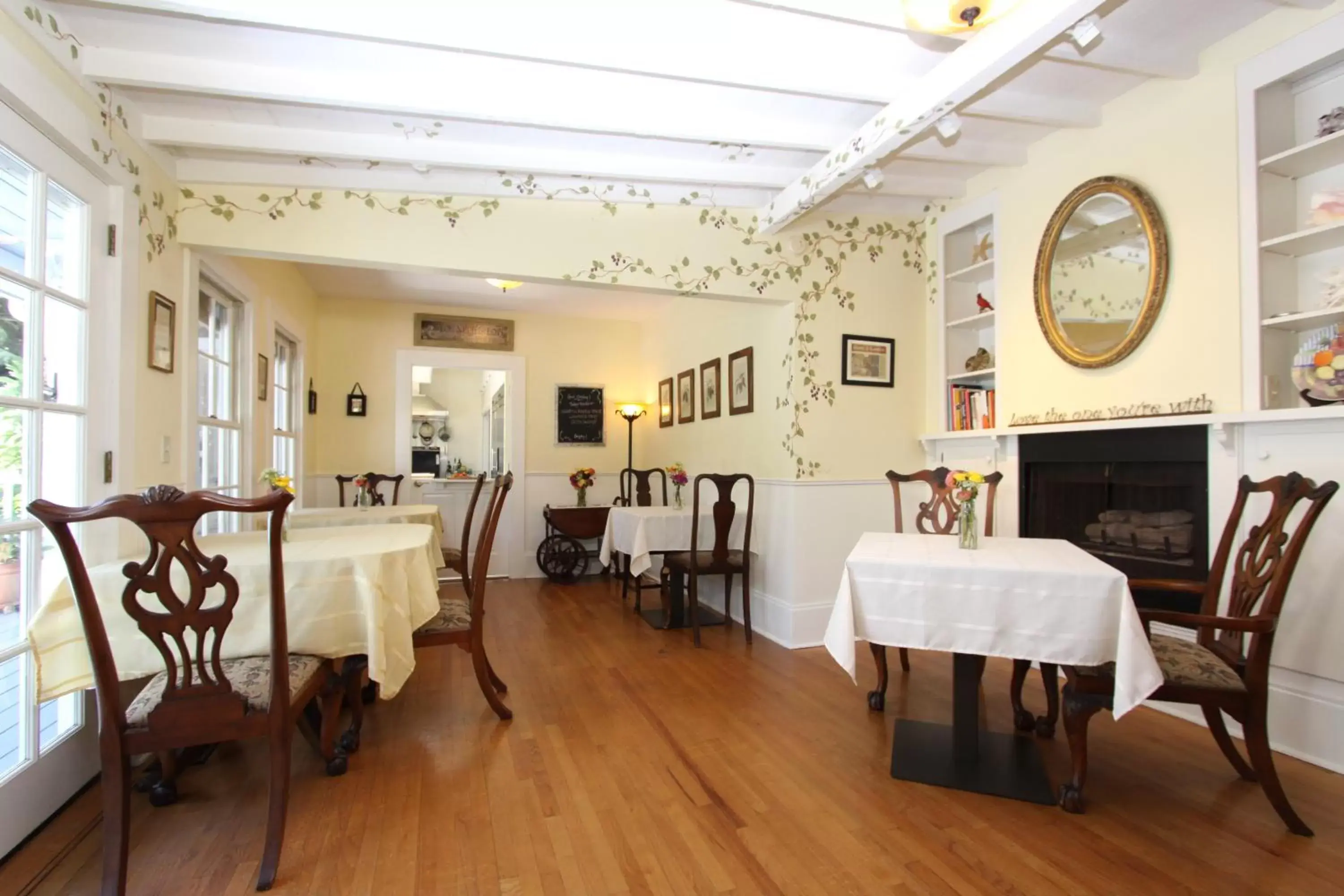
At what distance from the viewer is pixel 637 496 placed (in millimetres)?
5512

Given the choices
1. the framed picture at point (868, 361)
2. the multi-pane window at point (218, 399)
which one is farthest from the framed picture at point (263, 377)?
the framed picture at point (868, 361)

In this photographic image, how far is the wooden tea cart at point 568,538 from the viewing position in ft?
17.1

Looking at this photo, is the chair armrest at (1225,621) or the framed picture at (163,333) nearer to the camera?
the chair armrest at (1225,621)

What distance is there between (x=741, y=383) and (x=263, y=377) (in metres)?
2.77

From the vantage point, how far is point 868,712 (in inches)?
99.0

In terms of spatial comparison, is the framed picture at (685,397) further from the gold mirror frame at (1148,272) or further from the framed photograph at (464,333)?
the gold mirror frame at (1148,272)

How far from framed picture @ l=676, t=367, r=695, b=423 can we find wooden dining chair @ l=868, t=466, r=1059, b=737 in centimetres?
212

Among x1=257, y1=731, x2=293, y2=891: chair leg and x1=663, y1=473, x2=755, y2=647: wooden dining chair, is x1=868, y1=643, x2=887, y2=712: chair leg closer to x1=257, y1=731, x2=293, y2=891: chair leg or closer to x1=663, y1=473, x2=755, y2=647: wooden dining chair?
x1=663, y1=473, x2=755, y2=647: wooden dining chair

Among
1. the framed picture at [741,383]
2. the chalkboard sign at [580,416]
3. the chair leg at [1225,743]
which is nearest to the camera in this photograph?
the chair leg at [1225,743]

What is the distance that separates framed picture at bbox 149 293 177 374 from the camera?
7.57 feet

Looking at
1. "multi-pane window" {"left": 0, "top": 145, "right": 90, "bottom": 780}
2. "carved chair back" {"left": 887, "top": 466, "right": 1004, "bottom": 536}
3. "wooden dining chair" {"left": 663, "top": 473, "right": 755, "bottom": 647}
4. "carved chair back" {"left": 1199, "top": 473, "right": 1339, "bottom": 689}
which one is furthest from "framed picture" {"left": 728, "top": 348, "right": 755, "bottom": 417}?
"multi-pane window" {"left": 0, "top": 145, "right": 90, "bottom": 780}

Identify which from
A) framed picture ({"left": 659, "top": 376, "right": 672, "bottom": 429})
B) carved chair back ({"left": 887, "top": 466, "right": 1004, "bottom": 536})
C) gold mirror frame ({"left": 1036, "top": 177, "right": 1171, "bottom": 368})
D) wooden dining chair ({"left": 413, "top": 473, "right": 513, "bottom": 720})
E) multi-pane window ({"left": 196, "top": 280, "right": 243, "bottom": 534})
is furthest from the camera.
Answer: framed picture ({"left": 659, "top": 376, "right": 672, "bottom": 429})

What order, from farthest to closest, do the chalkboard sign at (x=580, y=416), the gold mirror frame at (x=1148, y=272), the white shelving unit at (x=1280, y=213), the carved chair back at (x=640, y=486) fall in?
1. the chalkboard sign at (x=580, y=416)
2. the carved chair back at (x=640, y=486)
3. the gold mirror frame at (x=1148, y=272)
4. the white shelving unit at (x=1280, y=213)

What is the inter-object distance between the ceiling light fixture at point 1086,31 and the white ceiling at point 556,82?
0.06 metres
